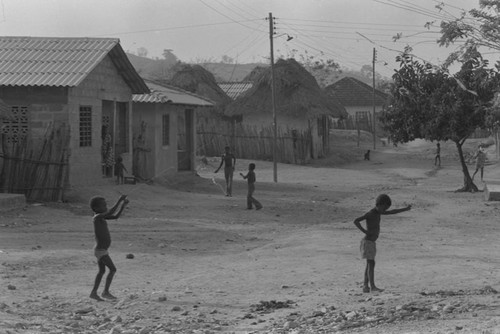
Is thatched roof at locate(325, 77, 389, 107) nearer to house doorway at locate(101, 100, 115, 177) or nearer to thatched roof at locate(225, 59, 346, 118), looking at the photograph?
thatched roof at locate(225, 59, 346, 118)

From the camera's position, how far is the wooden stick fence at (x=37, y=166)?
20250 mm

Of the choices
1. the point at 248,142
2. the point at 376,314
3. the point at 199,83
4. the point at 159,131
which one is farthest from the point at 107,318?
the point at 199,83

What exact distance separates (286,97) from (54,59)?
2363 centimetres

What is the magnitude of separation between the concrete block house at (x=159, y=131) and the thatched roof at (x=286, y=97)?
13.3m

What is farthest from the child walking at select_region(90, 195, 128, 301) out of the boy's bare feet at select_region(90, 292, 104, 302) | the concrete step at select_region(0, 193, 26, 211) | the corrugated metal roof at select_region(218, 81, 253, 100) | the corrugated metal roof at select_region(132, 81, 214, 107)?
the corrugated metal roof at select_region(218, 81, 253, 100)

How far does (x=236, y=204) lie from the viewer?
75.8ft

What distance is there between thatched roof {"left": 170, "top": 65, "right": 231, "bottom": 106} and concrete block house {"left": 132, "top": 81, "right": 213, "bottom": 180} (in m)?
16.0

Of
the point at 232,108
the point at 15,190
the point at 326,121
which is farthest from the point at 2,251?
the point at 326,121

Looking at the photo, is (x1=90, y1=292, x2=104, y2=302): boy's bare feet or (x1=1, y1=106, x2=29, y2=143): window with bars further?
(x1=1, y1=106, x2=29, y2=143): window with bars

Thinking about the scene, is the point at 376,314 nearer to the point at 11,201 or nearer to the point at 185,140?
the point at 11,201

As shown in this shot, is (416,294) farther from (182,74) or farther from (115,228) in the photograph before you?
(182,74)

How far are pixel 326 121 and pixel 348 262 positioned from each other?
3775cm

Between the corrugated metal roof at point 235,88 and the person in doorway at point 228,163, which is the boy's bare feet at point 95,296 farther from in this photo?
the corrugated metal roof at point 235,88

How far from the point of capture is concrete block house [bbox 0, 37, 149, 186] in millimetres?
21688
